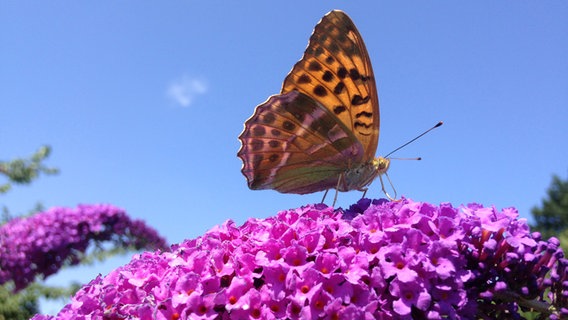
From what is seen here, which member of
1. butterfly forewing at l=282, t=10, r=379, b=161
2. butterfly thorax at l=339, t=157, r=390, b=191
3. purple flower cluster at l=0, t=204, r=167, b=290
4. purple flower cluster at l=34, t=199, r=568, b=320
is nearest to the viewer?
purple flower cluster at l=34, t=199, r=568, b=320

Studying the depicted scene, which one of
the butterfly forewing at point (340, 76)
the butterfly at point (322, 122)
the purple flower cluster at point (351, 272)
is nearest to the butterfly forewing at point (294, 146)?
the butterfly at point (322, 122)

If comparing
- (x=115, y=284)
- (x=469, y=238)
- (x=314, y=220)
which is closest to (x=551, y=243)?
(x=469, y=238)

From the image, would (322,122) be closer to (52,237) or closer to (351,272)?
(351,272)

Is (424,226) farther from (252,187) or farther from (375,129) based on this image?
(252,187)


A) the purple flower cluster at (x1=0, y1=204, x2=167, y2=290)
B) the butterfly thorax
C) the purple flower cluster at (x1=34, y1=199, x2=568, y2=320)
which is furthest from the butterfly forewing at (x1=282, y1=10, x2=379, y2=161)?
the purple flower cluster at (x1=0, y1=204, x2=167, y2=290)

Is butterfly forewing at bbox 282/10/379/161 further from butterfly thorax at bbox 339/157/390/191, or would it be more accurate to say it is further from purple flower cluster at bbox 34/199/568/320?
purple flower cluster at bbox 34/199/568/320

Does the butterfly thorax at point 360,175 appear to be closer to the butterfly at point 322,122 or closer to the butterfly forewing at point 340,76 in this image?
the butterfly at point 322,122
